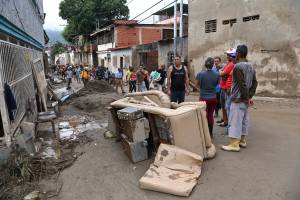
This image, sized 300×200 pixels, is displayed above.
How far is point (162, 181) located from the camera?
4715mm

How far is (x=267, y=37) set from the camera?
44.0ft

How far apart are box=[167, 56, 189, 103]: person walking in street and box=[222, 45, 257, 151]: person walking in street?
1648 mm

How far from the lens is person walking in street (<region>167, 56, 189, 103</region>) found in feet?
24.6

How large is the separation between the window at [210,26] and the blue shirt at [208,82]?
9.63 metres

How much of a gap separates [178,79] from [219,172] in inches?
111

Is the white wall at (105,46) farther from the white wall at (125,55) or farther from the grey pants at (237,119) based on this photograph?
the grey pants at (237,119)

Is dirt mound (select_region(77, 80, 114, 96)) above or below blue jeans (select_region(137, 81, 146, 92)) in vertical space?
below

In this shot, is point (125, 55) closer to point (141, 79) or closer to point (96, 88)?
point (96, 88)

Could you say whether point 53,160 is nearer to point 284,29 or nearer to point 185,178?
point 185,178

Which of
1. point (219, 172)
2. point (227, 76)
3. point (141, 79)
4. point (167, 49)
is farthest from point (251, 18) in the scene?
point (219, 172)

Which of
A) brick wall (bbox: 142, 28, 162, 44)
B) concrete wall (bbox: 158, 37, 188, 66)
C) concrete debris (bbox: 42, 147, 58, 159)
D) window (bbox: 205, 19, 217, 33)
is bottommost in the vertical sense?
concrete debris (bbox: 42, 147, 58, 159)

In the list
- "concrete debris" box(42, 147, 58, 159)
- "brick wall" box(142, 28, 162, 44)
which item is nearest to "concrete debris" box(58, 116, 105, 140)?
"concrete debris" box(42, 147, 58, 159)

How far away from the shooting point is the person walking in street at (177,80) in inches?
295

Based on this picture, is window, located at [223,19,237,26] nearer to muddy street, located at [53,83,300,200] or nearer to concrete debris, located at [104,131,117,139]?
muddy street, located at [53,83,300,200]
